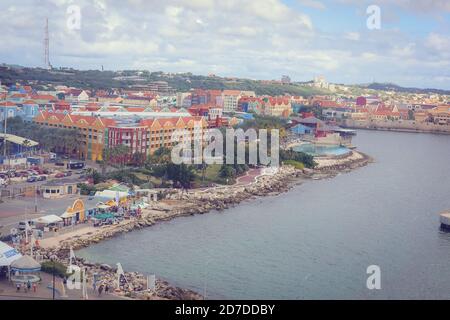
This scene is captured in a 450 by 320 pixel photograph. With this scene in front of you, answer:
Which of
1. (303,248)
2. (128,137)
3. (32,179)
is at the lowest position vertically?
(303,248)

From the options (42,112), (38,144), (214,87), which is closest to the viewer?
(38,144)

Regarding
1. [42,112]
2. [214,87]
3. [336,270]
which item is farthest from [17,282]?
[214,87]

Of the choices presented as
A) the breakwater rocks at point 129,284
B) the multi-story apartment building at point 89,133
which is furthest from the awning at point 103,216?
the multi-story apartment building at point 89,133

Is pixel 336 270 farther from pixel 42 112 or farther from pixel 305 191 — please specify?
pixel 42 112

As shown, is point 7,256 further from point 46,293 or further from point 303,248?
point 303,248

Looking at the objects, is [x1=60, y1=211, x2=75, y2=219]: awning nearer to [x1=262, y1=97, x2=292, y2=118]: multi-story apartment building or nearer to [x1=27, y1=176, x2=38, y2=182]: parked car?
[x1=27, y1=176, x2=38, y2=182]: parked car

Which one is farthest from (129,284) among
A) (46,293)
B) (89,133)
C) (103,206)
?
(89,133)

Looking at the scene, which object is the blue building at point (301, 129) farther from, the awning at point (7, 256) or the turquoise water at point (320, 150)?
the awning at point (7, 256)
